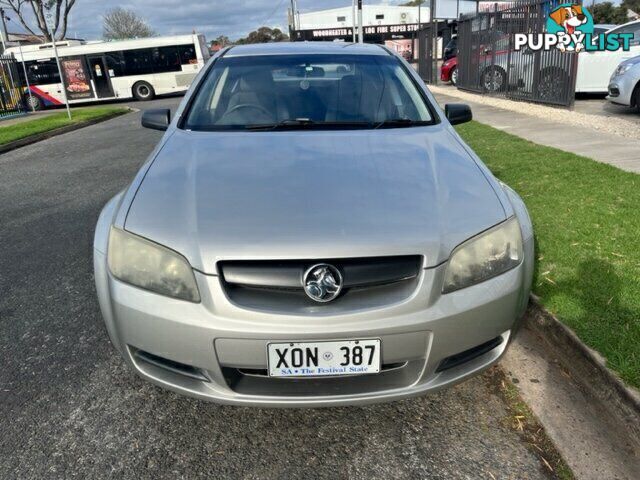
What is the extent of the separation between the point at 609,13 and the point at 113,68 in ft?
138

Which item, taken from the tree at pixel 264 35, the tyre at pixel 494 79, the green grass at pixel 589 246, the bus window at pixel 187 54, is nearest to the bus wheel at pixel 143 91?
the bus window at pixel 187 54

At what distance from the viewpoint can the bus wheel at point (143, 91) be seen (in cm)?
2403

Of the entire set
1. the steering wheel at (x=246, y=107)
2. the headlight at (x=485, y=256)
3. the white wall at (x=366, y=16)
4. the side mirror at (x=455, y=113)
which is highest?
the white wall at (x=366, y=16)

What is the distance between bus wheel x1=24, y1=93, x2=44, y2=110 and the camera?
23.4 m

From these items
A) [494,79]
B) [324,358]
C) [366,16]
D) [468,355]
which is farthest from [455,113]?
[366,16]

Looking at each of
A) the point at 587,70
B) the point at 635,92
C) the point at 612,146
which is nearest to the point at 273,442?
the point at 612,146

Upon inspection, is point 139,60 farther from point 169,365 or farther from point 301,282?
point 301,282

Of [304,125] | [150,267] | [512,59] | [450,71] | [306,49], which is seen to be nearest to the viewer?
[150,267]

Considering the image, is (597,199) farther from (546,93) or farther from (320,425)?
(546,93)

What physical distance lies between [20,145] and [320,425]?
11348mm

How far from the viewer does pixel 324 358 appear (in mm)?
1792

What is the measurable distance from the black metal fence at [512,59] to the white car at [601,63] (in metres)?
1.01

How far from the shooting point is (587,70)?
1217 cm

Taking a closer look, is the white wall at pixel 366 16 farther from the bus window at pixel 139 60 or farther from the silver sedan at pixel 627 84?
the silver sedan at pixel 627 84
